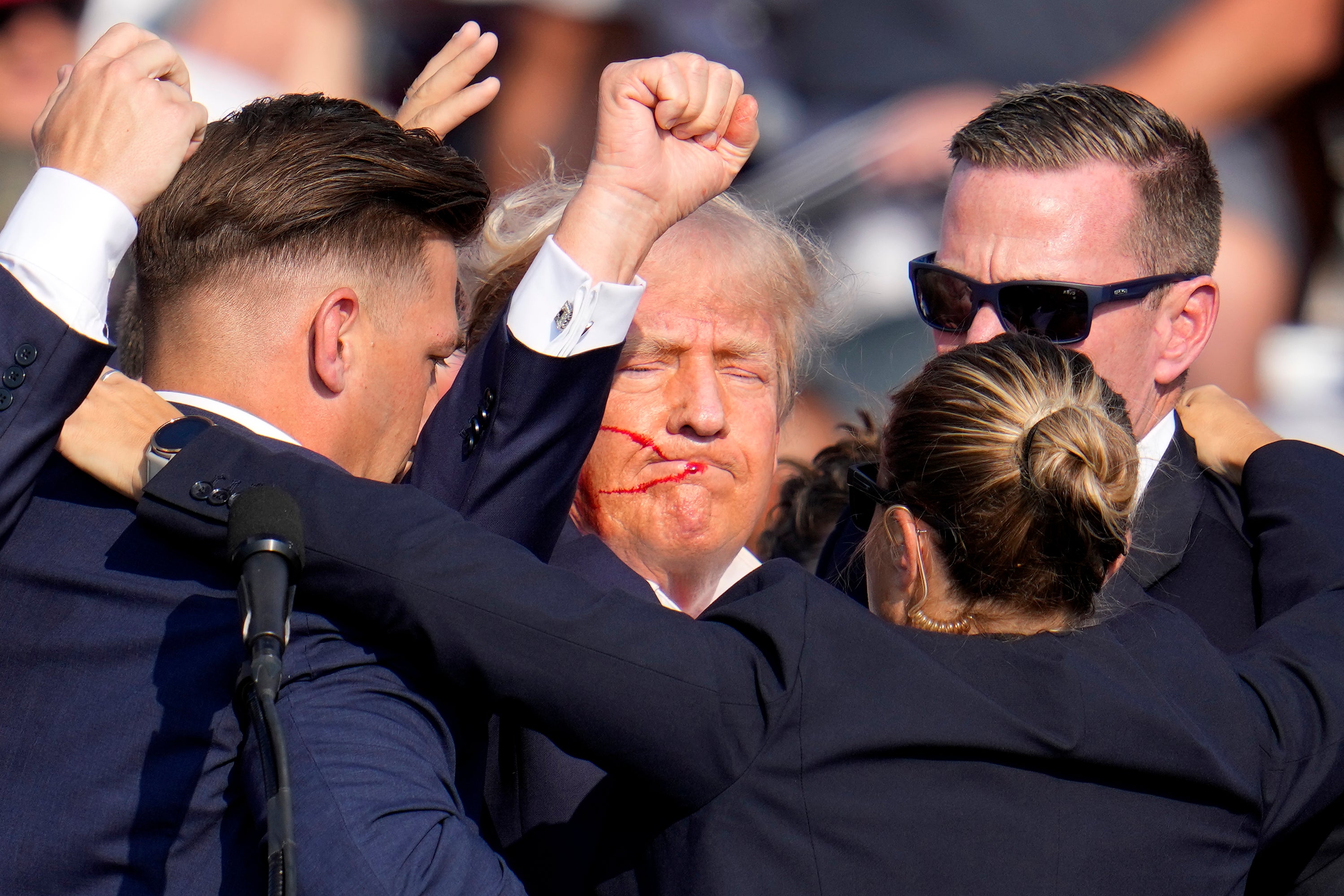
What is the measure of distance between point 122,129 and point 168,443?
412mm

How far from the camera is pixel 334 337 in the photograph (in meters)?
1.99

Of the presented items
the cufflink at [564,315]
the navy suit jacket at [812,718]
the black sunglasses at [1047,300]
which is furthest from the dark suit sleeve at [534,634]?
the black sunglasses at [1047,300]

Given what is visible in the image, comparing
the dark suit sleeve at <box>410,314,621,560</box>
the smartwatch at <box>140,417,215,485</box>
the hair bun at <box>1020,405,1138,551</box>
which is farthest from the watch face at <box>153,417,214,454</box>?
the hair bun at <box>1020,405,1138,551</box>

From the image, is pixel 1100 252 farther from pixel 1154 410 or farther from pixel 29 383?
pixel 29 383

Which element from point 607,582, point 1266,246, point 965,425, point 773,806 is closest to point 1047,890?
point 773,806

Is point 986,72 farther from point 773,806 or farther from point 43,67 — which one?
point 773,806

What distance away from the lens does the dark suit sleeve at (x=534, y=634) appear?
1.49 m

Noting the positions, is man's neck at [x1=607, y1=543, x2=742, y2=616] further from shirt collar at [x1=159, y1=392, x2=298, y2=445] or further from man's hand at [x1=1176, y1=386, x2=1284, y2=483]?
man's hand at [x1=1176, y1=386, x2=1284, y2=483]

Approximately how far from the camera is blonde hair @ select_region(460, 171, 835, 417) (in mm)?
2492

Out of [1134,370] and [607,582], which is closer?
[607,582]

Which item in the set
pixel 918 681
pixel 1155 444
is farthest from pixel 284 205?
pixel 1155 444

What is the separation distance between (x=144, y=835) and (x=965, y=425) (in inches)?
45.9

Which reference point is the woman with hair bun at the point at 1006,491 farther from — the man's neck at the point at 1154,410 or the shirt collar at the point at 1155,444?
the man's neck at the point at 1154,410

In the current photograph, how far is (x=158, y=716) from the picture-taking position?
160 cm
